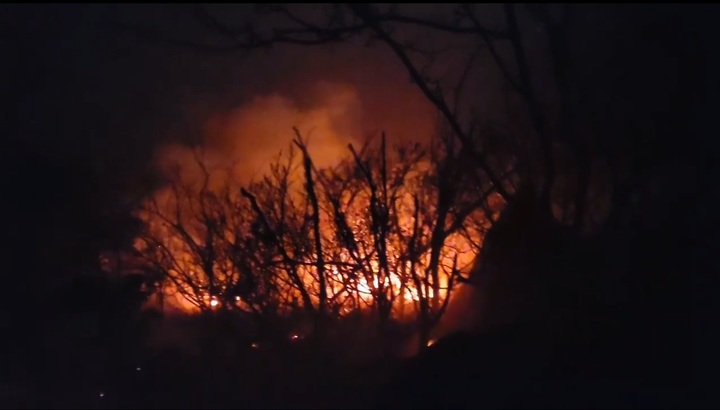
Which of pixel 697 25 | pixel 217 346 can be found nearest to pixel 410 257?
pixel 217 346

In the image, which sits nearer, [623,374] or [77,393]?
[623,374]

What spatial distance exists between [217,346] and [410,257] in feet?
4.63

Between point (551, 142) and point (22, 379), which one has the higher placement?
point (551, 142)

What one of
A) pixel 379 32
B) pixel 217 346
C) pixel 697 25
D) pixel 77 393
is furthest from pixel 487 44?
pixel 77 393

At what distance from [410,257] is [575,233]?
114cm

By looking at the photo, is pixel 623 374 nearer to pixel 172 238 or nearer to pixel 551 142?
pixel 551 142

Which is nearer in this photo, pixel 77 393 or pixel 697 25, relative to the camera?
pixel 697 25

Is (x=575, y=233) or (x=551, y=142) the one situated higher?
(x=551, y=142)

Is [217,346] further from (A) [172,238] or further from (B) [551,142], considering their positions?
(B) [551,142]

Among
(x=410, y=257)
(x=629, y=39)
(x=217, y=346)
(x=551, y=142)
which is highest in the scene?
(x=629, y=39)

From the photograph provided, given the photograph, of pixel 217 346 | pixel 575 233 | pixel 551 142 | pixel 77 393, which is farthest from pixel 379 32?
pixel 77 393

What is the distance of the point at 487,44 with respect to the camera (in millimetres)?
6766

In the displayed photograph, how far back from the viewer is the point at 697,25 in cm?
666

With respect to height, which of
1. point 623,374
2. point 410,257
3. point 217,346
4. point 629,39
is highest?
point 629,39
